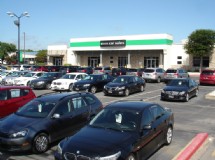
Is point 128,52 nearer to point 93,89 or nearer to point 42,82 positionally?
point 42,82

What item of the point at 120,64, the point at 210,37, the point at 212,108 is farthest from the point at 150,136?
the point at 120,64

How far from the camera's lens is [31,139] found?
8.02 m

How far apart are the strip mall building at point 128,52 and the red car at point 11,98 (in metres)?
42.8

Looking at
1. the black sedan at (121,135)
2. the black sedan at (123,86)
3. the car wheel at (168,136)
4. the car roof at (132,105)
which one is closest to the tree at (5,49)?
the black sedan at (123,86)

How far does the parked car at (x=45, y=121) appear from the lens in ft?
26.2

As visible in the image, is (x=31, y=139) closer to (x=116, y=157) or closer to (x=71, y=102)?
(x=71, y=102)

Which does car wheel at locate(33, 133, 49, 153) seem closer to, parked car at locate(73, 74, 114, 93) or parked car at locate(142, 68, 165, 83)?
parked car at locate(73, 74, 114, 93)

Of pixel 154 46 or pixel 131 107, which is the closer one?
pixel 131 107

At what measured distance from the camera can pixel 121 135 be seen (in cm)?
703

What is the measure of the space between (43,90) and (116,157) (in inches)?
812

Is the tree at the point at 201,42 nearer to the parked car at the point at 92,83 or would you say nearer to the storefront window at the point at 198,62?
the storefront window at the point at 198,62

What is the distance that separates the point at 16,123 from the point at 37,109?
959 millimetres

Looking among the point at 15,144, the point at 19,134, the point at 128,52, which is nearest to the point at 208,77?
the point at 19,134

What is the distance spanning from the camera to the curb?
8.09 metres
